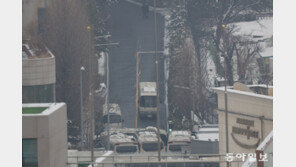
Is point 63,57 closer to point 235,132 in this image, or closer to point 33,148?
point 235,132

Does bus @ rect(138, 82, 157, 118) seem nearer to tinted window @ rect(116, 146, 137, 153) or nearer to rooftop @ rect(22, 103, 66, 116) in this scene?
tinted window @ rect(116, 146, 137, 153)

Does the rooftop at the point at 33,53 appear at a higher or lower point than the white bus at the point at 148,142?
higher

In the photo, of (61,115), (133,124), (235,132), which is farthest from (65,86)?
(61,115)

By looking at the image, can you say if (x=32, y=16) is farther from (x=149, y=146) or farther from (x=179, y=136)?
(x=179, y=136)

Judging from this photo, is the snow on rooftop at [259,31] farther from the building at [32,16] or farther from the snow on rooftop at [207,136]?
the snow on rooftop at [207,136]

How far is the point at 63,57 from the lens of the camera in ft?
224

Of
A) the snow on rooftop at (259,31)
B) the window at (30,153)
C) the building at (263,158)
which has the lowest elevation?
the window at (30,153)

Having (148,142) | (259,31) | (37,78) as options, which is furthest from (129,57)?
(37,78)

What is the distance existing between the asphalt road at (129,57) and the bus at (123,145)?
11703 millimetres

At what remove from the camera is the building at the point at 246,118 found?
132 ft

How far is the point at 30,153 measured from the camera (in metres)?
32.0

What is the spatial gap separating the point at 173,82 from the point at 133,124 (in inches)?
223

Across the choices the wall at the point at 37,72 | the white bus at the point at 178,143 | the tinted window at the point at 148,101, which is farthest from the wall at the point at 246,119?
the tinted window at the point at 148,101

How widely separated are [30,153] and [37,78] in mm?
22530
